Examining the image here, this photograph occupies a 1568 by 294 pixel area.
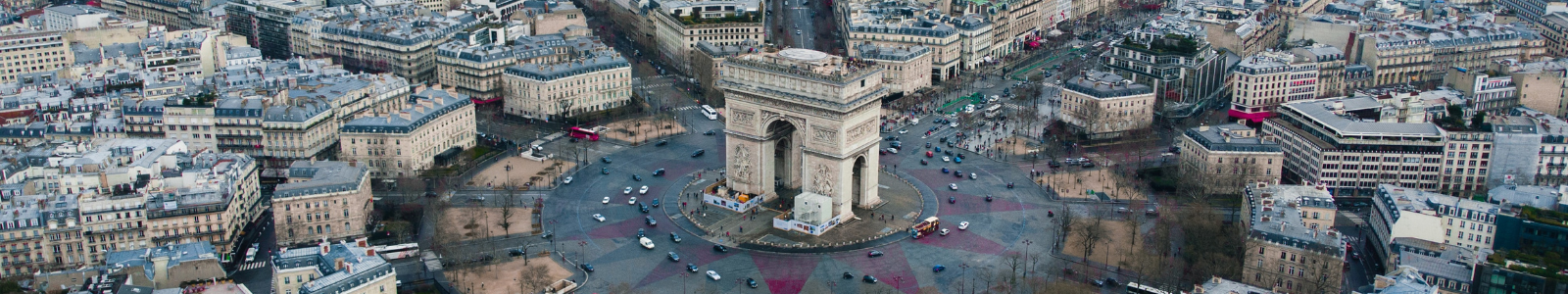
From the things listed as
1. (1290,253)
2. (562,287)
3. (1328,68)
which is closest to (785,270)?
(562,287)

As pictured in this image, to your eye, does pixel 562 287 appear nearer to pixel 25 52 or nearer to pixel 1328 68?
pixel 25 52

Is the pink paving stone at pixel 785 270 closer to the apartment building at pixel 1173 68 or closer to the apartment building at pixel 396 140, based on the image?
the apartment building at pixel 396 140

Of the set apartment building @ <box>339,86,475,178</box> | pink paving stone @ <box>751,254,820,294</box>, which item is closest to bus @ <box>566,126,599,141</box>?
apartment building @ <box>339,86,475,178</box>

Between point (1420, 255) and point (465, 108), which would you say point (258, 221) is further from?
point (1420, 255)

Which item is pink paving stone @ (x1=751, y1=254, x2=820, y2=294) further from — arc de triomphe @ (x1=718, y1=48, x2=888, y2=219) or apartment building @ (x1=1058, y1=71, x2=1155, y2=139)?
apartment building @ (x1=1058, y1=71, x2=1155, y2=139)

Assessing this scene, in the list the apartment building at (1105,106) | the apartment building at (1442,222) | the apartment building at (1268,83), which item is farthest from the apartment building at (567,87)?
the apartment building at (1442,222)

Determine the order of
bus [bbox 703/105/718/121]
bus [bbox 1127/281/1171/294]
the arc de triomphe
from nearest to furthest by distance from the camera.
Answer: bus [bbox 1127/281/1171/294] → the arc de triomphe → bus [bbox 703/105/718/121]
